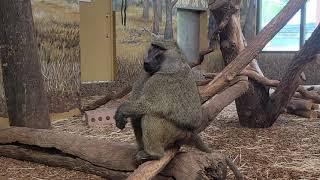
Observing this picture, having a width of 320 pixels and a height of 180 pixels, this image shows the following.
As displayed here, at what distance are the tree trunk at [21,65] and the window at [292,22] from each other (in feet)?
28.2

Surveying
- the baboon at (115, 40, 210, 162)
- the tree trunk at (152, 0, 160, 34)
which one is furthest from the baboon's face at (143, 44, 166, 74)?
the tree trunk at (152, 0, 160, 34)

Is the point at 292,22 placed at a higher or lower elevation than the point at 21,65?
higher

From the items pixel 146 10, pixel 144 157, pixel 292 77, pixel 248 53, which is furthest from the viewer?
pixel 146 10

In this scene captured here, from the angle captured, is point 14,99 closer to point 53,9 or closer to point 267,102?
point 53,9

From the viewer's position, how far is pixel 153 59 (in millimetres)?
3549

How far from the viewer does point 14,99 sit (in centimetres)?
523

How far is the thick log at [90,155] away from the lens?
136 inches

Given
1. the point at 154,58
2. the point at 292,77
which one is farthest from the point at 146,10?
the point at 154,58

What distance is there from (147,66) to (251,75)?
2949mm

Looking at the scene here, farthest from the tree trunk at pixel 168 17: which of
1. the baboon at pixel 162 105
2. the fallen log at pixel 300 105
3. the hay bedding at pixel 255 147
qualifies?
the baboon at pixel 162 105

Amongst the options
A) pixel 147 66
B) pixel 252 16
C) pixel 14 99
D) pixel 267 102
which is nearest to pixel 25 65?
pixel 14 99

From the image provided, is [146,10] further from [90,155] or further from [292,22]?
[90,155]

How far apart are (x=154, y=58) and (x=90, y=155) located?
1231mm

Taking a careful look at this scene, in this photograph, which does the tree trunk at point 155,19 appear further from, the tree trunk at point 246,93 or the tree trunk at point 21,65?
the tree trunk at point 21,65
